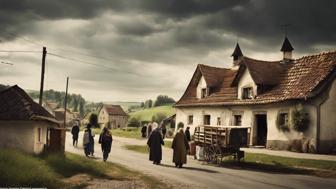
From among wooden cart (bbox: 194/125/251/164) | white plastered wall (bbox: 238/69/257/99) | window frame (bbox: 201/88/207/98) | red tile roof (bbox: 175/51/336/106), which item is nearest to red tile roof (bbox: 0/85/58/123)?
wooden cart (bbox: 194/125/251/164)

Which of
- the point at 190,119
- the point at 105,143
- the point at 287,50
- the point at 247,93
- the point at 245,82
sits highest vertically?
the point at 287,50

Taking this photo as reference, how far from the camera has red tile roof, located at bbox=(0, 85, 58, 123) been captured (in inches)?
768

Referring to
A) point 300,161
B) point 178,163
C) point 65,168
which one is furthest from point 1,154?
point 300,161

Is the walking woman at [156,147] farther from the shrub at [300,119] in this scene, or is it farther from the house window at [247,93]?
the house window at [247,93]

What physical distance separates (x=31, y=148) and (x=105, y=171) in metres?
5.47

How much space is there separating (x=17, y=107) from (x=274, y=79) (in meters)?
20.0

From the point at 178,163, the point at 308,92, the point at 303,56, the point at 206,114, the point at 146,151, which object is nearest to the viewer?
the point at 178,163

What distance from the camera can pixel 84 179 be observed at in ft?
46.7

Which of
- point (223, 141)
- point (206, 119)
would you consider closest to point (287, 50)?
point (206, 119)

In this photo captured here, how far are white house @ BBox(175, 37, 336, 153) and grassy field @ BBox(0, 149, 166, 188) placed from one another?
1458cm

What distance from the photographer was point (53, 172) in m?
15.0

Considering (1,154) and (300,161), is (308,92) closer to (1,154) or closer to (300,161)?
(300,161)

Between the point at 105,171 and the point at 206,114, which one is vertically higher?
the point at 206,114

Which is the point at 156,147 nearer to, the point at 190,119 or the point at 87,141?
the point at 87,141
